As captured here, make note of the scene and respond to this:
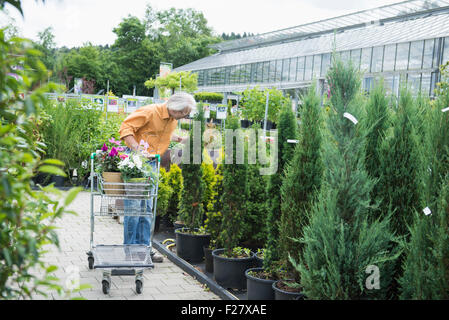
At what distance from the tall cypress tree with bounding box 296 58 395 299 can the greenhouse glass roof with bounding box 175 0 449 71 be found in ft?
37.6

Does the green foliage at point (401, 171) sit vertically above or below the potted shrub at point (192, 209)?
above

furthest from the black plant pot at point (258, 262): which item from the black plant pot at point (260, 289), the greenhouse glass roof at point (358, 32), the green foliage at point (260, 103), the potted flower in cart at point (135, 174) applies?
the greenhouse glass roof at point (358, 32)

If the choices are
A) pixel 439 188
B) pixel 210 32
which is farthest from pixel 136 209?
pixel 210 32

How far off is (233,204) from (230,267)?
62cm

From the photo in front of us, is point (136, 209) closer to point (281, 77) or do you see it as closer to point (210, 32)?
point (281, 77)

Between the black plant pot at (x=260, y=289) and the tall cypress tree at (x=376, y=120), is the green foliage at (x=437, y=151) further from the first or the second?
the black plant pot at (x=260, y=289)

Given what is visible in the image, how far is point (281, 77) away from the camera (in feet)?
82.4

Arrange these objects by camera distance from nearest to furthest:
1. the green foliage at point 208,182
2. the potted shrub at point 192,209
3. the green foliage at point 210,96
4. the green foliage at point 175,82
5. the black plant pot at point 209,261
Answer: the black plant pot at point 209,261 < the potted shrub at point 192,209 < the green foliage at point 208,182 < the green foliage at point 175,82 < the green foliage at point 210,96

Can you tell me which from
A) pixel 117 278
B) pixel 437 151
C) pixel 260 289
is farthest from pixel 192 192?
pixel 437 151

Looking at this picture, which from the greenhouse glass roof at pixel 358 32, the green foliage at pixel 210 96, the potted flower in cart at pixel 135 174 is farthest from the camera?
the green foliage at pixel 210 96

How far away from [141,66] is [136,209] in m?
46.3

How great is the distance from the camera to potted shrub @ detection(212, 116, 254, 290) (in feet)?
13.8

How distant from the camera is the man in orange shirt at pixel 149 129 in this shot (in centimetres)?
473

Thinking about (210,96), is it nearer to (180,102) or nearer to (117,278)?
(180,102)
